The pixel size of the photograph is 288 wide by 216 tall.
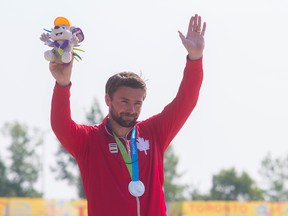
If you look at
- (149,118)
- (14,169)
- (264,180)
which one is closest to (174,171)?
→ (264,180)

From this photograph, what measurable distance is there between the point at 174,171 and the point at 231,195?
1060 cm

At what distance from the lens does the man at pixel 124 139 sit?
5.80 metres

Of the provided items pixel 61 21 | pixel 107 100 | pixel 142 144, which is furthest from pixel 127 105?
pixel 61 21

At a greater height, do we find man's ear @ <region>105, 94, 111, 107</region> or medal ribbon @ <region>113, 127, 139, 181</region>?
man's ear @ <region>105, 94, 111, 107</region>

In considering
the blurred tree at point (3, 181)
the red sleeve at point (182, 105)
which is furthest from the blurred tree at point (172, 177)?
the red sleeve at point (182, 105)

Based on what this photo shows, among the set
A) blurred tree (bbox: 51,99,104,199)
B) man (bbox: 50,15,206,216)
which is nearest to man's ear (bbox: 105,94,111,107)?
man (bbox: 50,15,206,216)

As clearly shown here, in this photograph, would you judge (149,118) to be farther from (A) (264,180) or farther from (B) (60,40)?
(A) (264,180)

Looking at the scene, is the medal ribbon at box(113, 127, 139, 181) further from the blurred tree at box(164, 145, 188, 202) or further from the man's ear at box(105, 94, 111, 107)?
the blurred tree at box(164, 145, 188, 202)

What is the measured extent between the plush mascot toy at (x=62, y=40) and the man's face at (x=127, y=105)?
0.38m

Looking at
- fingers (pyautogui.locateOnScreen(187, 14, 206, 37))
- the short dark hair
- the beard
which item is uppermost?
fingers (pyautogui.locateOnScreen(187, 14, 206, 37))

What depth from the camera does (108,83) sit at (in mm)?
6031

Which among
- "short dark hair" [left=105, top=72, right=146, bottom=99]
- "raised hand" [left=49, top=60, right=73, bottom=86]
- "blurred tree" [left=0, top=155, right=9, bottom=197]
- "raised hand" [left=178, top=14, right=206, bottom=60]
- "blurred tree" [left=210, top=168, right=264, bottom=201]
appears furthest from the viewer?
"blurred tree" [left=210, top=168, right=264, bottom=201]

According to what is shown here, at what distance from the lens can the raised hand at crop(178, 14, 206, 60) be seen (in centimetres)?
610

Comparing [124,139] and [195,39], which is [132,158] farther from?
[195,39]
